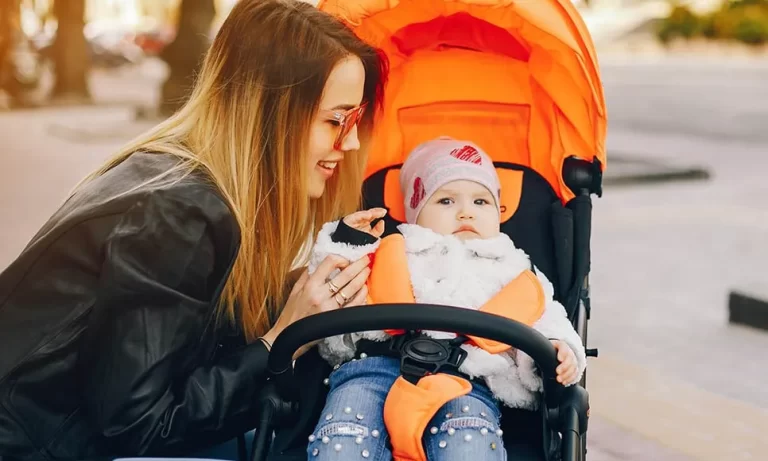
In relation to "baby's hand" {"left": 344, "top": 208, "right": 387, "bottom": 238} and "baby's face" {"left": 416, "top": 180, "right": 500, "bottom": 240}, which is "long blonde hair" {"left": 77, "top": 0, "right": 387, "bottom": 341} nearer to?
"baby's hand" {"left": 344, "top": 208, "right": 387, "bottom": 238}

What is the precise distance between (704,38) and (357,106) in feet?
115

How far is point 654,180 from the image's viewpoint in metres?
10.9

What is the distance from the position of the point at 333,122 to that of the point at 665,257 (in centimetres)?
570

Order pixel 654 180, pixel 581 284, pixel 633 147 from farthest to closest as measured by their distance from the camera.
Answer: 1. pixel 633 147
2. pixel 654 180
3. pixel 581 284

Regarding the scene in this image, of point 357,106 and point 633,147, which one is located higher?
point 357,106

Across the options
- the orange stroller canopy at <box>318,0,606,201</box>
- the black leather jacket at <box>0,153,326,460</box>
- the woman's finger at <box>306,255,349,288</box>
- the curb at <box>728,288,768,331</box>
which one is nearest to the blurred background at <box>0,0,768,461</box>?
the curb at <box>728,288,768,331</box>

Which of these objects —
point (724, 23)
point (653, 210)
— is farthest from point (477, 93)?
point (724, 23)

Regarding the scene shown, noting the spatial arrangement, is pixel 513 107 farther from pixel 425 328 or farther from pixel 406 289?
pixel 425 328

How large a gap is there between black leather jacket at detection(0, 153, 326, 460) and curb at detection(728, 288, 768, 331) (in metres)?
4.43

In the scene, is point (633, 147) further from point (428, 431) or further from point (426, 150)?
point (428, 431)

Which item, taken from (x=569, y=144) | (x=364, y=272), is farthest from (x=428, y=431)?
(x=569, y=144)

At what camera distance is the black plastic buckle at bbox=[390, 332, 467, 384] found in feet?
8.32

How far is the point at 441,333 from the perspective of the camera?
2645 millimetres

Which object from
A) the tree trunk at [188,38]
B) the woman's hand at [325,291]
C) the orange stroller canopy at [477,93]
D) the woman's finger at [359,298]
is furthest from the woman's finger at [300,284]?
the tree trunk at [188,38]
